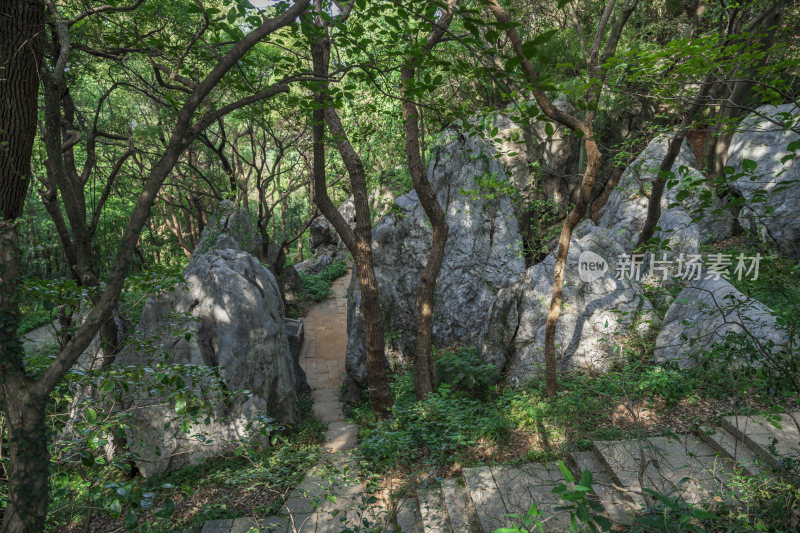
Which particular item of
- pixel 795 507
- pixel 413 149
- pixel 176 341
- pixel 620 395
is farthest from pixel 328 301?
pixel 795 507

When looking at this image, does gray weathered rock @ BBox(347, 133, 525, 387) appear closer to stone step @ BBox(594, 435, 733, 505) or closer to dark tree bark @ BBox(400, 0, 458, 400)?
dark tree bark @ BBox(400, 0, 458, 400)

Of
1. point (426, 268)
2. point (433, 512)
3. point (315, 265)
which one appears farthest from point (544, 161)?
point (433, 512)

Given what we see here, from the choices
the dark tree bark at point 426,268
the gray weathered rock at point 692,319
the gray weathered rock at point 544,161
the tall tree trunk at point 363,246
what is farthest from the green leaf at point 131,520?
the gray weathered rock at point 544,161

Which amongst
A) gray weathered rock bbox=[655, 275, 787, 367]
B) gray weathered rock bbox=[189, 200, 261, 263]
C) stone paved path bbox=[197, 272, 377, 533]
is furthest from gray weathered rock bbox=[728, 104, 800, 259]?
gray weathered rock bbox=[189, 200, 261, 263]

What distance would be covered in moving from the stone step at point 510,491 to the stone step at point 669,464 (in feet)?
1.78

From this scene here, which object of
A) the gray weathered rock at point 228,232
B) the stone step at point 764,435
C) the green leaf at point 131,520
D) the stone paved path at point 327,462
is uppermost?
the gray weathered rock at point 228,232

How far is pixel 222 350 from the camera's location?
664cm

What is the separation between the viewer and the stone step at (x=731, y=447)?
142 inches

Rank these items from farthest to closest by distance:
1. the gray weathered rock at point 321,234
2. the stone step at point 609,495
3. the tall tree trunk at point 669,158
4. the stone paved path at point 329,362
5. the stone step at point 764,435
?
the gray weathered rock at point 321,234 < the stone paved path at point 329,362 < the tall tree trunk at point 669,158 < the stone step at point 764,435 < the stone step at point 609,495

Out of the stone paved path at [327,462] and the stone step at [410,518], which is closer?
the stone paved path at [327,462]

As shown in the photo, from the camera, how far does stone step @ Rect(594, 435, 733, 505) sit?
139 inches

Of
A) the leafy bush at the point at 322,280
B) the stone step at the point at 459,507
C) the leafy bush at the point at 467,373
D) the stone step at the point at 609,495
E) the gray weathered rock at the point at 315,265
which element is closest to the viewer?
the stone step at the point at 609,495

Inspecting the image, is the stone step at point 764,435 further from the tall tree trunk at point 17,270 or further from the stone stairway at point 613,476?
the tall tree trunk at point 17,270

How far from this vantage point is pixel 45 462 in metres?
2.30
